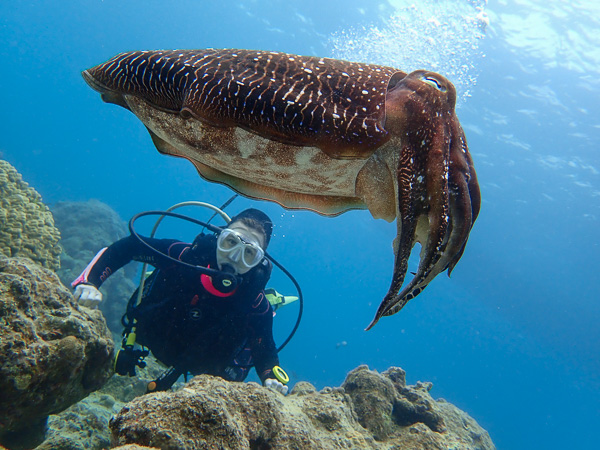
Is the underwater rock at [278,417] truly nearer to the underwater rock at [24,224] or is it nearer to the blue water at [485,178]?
the underwater rock at [24,224]

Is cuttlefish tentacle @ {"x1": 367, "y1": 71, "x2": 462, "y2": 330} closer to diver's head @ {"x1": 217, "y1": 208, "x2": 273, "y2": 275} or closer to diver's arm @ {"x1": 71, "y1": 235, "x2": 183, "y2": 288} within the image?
diver's head @ {"x1": 217, "y1": 208, "x2": 273, "y2": 275}

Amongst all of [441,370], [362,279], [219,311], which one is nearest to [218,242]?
[219,311]

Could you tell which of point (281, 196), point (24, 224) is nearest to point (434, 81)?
point (281, 196)

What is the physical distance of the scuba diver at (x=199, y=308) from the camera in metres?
5.20

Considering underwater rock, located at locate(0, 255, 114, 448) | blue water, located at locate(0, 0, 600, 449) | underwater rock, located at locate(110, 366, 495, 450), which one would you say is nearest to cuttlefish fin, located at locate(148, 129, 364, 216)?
underwater rock, located at locate(110, 366, 495, 450)

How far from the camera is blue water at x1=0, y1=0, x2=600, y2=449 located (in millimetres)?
22516

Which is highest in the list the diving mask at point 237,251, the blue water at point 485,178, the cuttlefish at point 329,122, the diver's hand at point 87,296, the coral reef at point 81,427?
the blue water at point 485,178

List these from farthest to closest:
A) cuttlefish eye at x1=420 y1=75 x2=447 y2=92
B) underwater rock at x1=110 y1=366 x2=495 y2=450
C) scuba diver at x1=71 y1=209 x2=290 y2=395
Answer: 1. scuba diver at x1=71 y1=209 x2=290 y2=395
2. underwater rock at x1=110 y1=366 x2=495 y2=450
3. cuttlefish eye at x1=420 y1=75 x2=447 y2=92

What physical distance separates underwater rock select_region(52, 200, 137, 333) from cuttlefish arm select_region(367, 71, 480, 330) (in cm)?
1472

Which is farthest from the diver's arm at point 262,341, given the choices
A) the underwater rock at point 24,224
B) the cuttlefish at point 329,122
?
the cuttlefish at point 329,122

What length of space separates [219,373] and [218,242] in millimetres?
2313

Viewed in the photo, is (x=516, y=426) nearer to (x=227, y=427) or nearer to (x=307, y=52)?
(x=307, y=52)

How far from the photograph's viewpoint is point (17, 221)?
6.29 metres

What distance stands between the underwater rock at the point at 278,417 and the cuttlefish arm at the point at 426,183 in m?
1.20
